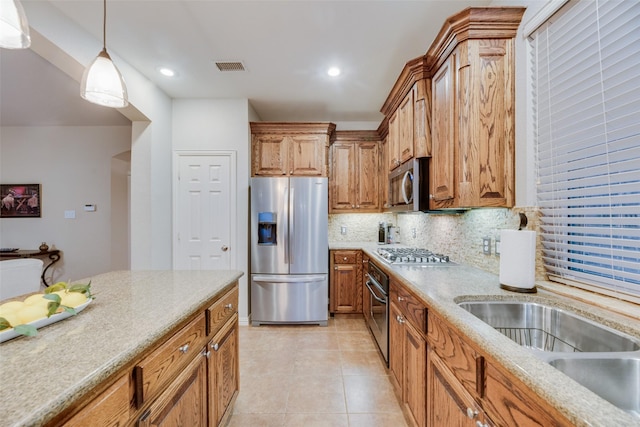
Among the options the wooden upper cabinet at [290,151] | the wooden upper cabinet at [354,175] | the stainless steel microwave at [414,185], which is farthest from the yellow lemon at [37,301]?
the wooden upper cabinet at [354,175]

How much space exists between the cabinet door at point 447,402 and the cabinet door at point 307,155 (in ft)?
8.51

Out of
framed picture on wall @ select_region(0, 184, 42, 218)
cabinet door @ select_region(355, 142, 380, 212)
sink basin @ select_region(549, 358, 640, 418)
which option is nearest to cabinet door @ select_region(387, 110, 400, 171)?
cabinet door @ select_region(355, 142, 380, 212)

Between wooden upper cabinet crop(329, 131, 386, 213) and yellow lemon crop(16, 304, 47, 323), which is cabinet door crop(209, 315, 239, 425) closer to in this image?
yellow lemon crop(16, 304, 47, 323)

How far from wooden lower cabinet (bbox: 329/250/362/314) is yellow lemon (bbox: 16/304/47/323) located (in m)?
2.77

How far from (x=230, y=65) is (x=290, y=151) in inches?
47.3

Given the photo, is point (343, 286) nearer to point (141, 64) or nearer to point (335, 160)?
point (335, 160)

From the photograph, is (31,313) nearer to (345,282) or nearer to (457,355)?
(457,355)

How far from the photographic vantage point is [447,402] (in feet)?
3.70

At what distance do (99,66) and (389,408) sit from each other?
109 inches

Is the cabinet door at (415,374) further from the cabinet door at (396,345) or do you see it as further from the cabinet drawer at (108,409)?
the cabinet drawer at (108,409)

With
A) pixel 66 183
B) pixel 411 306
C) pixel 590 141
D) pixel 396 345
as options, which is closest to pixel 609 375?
pixel 411 306

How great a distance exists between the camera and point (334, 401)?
193cm

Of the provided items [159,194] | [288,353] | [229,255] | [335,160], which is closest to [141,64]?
[159,194]

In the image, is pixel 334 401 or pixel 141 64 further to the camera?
pixel 141 64
